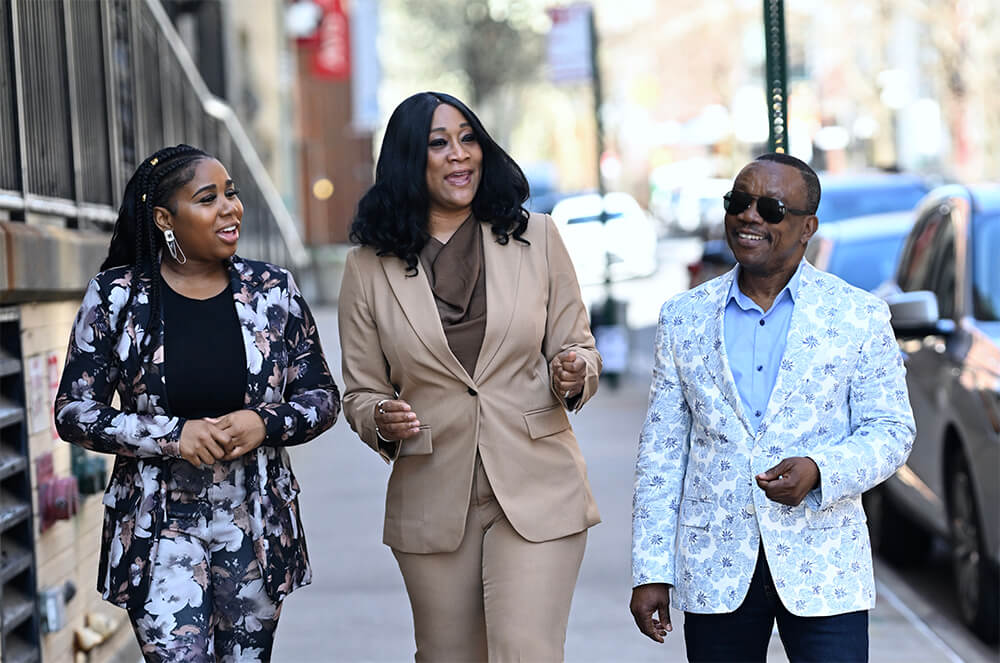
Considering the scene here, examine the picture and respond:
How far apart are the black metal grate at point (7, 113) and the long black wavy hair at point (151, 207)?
1683mm

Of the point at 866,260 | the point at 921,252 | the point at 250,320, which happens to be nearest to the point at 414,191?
the point at 250,320

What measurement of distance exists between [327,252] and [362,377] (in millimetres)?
27822

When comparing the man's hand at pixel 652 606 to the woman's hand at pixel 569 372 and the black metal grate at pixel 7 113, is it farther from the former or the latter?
the black metal grate at pixel 7 113

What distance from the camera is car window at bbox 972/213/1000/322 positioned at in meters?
7.44

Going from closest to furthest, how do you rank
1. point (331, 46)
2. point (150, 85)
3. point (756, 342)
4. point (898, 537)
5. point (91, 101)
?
point (756, 342), point (91, 101), point (898, 537), point (150, 85), point (331, 46)

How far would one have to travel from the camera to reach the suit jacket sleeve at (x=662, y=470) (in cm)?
391

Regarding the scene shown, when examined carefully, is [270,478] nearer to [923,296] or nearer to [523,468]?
[523,468]

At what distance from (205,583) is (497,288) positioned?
1081 millimetres

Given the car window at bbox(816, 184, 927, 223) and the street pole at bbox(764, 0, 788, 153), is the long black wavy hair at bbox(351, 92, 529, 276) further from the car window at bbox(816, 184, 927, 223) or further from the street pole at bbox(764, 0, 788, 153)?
the car window at bbox(816, 184, 927, 223)

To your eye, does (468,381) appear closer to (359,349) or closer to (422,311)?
(422,311)

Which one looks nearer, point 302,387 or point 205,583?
point 205,583

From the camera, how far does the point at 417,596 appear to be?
4.34 meters

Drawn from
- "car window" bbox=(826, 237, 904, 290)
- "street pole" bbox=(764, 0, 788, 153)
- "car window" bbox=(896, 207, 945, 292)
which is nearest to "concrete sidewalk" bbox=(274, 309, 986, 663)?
"car window" bbox=(896, 207, 945, 292)

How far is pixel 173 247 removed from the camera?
4.18 meters
